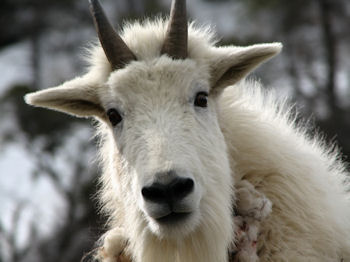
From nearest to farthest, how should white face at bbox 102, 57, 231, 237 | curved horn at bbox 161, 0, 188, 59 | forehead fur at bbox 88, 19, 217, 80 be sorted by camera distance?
1. white face at bbox 102, 57, 231, 237
2. curved horn at bbox 161, 0, 188, 59
3. forehead fur at bbox 88, 19, 217, 80

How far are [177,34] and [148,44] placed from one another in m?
0.29

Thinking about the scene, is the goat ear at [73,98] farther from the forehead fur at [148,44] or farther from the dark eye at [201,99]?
the dark eye at [201,99]

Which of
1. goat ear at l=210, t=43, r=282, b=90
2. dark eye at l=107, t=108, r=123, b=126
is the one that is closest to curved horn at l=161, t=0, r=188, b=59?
goat ear at l=210, t=43, r=282, b=90

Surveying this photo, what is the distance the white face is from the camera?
4762 mm

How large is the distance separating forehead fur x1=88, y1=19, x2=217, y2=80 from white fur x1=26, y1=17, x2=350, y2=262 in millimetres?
12

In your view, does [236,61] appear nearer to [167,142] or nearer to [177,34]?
[177,34]

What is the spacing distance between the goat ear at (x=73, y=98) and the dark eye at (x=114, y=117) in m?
0.28

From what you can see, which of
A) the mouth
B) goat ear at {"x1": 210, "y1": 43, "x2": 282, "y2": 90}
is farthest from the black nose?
goat ear at {"x1": 210, "y1": 43, "x2": 282, "y2": 90}

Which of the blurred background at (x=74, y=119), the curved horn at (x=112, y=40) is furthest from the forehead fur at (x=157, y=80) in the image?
the blurred background at (x=74, y=119)

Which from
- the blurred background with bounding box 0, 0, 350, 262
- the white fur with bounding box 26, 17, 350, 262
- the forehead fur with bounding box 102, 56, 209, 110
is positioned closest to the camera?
the white fur with bounding box 26, 17, 350, 262

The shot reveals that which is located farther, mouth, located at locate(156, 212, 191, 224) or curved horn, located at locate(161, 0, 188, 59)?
curved horn, located at locate(161, 0, 188, 59)

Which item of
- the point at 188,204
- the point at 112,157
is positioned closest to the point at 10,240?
the point at 112,157

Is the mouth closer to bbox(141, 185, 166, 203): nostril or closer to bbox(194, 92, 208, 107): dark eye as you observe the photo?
bbox(141, 185, 166, 203): nostril

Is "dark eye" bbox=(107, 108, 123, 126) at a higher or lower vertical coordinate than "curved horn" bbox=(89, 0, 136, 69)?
lower
